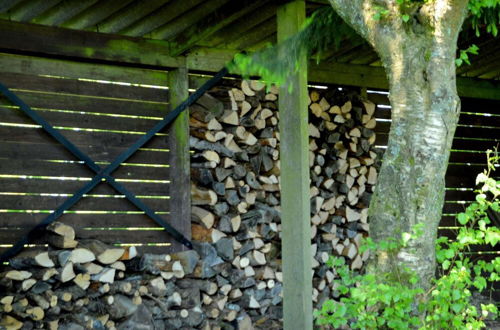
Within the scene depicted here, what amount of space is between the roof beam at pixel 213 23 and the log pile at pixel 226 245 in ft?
1.61

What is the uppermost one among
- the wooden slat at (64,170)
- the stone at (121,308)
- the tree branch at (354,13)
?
the tree branch at (354,13)

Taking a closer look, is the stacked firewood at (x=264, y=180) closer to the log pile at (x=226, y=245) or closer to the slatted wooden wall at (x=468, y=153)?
the log pile at (x=226, y=245)

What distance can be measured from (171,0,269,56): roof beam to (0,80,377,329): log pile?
491 mm

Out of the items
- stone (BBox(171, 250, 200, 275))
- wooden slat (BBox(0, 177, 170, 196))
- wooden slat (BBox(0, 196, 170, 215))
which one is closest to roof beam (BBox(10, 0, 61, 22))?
wooden slat (BBox(0, 177, 170, 196))

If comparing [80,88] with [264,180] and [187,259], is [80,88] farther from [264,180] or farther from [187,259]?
[264,180]

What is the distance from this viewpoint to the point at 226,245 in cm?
630

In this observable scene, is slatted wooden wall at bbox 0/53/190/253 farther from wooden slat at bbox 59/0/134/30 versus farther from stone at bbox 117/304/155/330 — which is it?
stone at bbox 117/304/155/330

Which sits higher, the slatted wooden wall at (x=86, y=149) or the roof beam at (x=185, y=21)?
the roof beam at (x=185, y=21)

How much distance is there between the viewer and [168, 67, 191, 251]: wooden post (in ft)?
20.6

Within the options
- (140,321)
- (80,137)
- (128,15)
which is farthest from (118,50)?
(140,321)

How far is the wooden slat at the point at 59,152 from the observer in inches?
223

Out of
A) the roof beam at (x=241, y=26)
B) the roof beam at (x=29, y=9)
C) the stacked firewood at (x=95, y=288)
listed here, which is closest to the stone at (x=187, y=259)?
the stacked firewood at (x=95, y=288)

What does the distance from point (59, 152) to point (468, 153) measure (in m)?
4.02

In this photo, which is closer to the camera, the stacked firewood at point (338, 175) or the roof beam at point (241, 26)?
the roof beam at point (241, 26)
